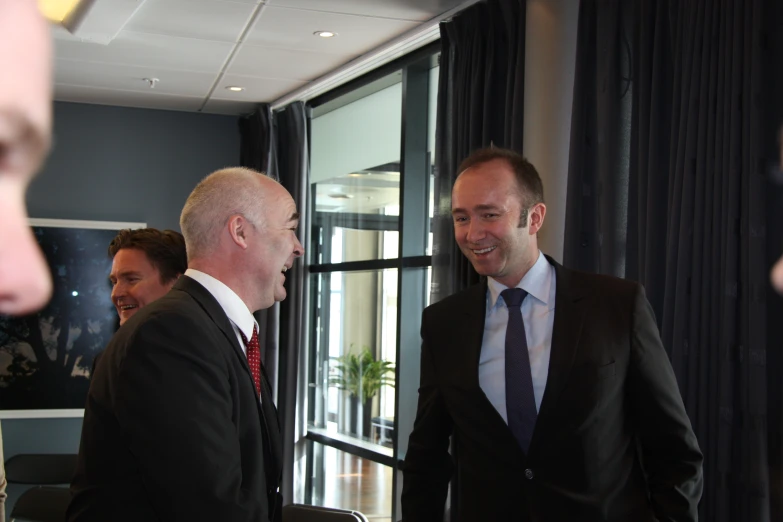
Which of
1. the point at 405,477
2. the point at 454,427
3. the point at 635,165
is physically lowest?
the point at 405,477

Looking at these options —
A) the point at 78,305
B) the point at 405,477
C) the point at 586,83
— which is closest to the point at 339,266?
the point at 78,305

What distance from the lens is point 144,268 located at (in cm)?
265

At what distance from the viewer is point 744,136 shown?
94.6 inches

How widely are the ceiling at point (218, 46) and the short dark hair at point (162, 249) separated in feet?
3.82

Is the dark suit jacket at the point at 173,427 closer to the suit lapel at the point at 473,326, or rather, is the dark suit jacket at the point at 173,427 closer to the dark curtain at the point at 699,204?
the suit lapel at the point at 473,326

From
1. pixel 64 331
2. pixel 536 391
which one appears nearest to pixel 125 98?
pixel 64 331

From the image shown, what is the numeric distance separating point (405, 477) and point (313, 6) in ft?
8.51

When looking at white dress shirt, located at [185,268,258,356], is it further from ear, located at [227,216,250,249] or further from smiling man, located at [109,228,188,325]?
smiling man, located at [109,228,188,325]

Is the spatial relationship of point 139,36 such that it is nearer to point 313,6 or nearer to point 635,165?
point 313,6

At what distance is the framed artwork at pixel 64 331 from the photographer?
577 centimetres

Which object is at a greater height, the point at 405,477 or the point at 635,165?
the point at 635,165

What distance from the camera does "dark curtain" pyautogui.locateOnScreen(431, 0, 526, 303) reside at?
11.8ft

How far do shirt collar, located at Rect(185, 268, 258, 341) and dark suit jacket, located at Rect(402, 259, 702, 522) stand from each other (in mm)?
615

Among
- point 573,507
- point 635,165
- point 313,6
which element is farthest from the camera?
point 313,6
